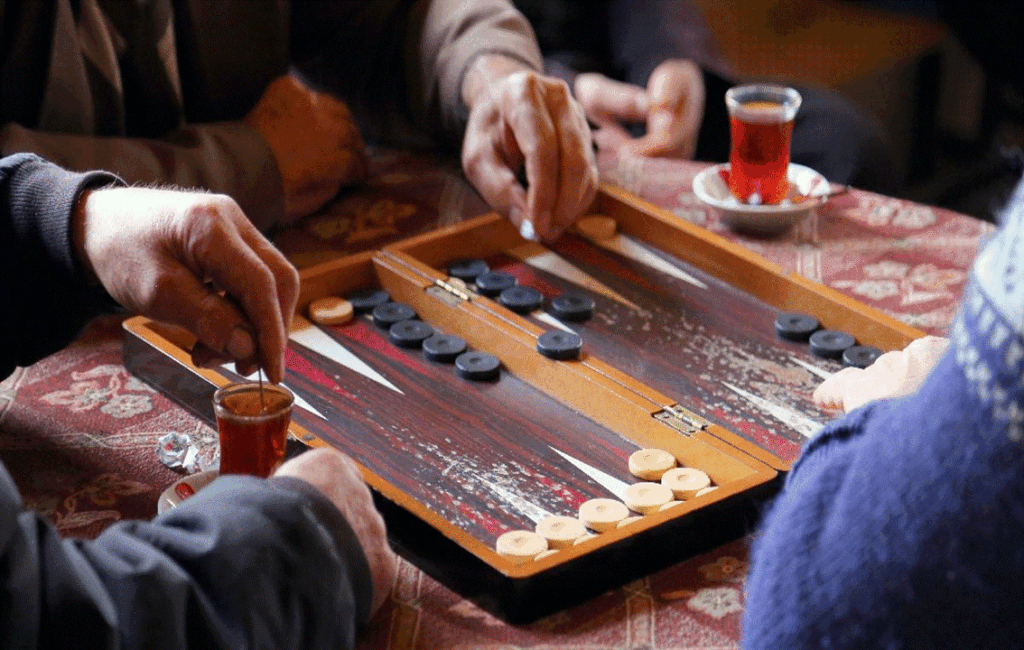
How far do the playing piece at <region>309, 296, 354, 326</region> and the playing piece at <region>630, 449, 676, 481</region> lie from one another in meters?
0.58

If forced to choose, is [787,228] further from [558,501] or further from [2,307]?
[2,307]

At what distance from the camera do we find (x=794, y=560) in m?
1.09

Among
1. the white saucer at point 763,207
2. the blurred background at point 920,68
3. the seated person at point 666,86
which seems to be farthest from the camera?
the blurred background at point 920,68

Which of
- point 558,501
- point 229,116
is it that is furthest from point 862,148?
point 558,501

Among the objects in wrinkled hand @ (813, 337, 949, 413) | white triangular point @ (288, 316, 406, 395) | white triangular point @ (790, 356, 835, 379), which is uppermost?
wrinkled hand @ (813, 337, 949, 413)

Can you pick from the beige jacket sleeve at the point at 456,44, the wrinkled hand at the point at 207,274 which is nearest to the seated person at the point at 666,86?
the beige jacket sleeve at the point at 456,44

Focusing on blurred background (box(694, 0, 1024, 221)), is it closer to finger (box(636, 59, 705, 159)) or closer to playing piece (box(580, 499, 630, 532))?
finger (box(636, 59, 705, 159))

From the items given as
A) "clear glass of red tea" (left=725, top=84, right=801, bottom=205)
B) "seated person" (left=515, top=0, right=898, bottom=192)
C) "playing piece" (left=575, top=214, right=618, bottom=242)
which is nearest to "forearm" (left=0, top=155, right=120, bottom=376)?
"playing piece" (left=575, top=214, right=618, bottom=242)

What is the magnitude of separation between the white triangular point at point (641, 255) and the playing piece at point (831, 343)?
0.26 meters

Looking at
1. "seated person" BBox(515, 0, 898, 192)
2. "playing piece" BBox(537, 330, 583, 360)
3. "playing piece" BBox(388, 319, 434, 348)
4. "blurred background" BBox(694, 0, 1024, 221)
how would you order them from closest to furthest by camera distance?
"playing piece" BBox(537, 330, 583, 360) → "playing piece" BBox(388, 319, 434, 348) → "seated person" BBox(515, 0, 898, 192) → "blurred background" BBox(694, 0, 1024, 221)

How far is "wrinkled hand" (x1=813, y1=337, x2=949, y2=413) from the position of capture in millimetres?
1340

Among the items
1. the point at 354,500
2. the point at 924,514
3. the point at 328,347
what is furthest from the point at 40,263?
the point at 924,514

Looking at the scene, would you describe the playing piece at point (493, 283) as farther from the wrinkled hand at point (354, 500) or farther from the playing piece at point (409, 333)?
the wrinkled hand at point (354, 500)

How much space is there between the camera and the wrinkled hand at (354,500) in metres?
1.30
